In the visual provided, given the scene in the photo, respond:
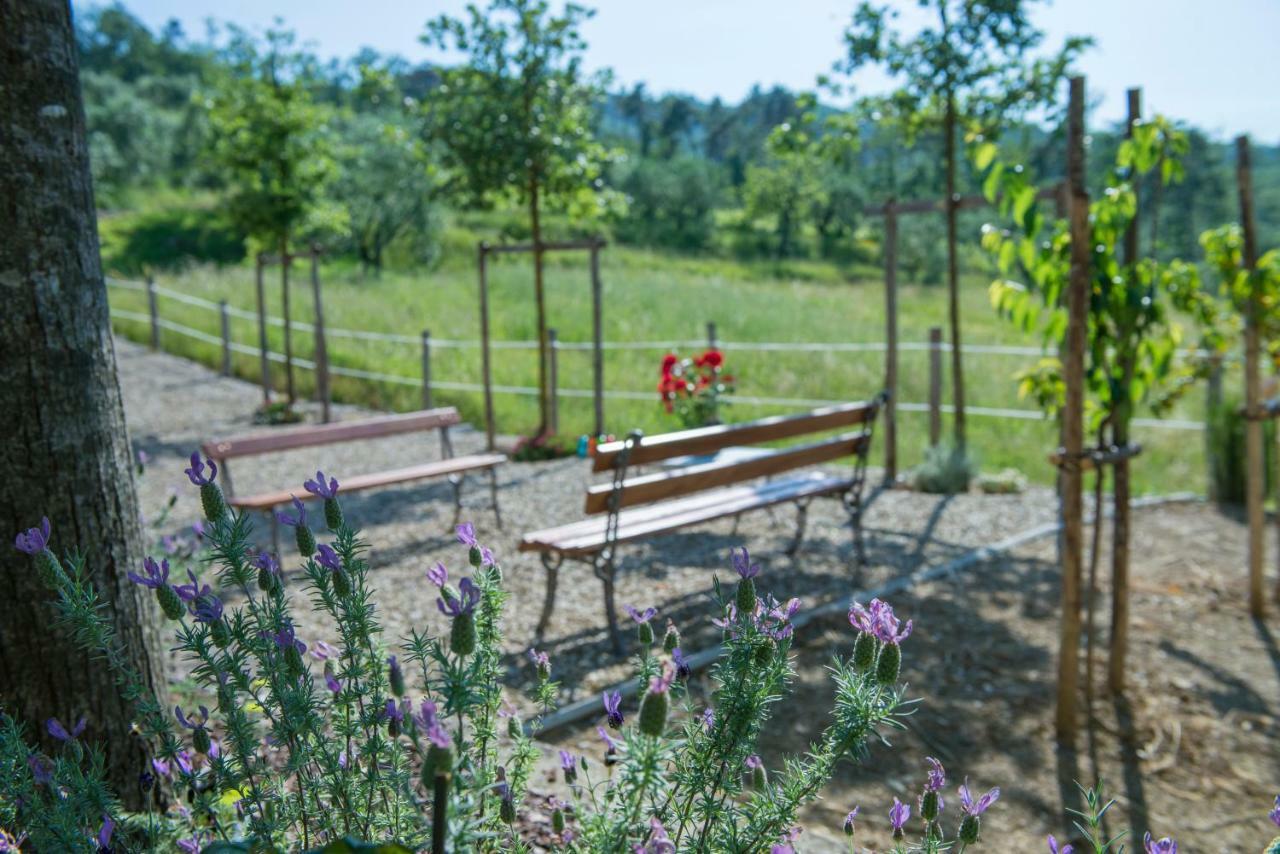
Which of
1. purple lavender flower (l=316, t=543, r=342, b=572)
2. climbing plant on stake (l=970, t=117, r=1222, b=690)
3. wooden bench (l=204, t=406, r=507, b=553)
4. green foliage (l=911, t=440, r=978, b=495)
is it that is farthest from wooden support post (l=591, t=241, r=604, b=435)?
purple lavender flower (l=316, t=543, r=342, b=572)

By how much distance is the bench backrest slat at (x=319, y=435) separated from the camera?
5602 mm

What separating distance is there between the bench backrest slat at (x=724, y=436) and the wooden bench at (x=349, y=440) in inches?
60.3

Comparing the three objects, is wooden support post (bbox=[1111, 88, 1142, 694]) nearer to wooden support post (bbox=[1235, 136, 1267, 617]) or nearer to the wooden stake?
the wooden stake

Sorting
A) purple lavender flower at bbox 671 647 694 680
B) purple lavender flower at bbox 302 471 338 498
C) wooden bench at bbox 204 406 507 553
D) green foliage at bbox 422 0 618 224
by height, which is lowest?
wooden bench at bbox 204 406 507 553

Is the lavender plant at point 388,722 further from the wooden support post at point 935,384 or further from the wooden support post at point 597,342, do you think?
the wooden support post at point 597,342

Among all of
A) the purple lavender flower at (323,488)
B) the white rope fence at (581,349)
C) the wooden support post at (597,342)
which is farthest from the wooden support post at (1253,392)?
the wooden support post at (597,342)

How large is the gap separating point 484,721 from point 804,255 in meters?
48.7

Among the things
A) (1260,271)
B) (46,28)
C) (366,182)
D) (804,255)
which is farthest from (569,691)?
(804,255)

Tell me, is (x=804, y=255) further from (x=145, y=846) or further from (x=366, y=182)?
(x=145, y=846)

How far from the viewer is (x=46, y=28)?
2.07 meters

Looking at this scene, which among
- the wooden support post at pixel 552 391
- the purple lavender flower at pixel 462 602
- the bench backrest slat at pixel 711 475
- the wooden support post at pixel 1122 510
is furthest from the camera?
the wooden support post at pixel 552 391

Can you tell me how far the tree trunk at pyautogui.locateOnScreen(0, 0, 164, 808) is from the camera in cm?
204

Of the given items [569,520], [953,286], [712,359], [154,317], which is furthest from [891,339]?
[154,317]

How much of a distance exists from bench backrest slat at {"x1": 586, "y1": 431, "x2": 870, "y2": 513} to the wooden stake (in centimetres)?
167
